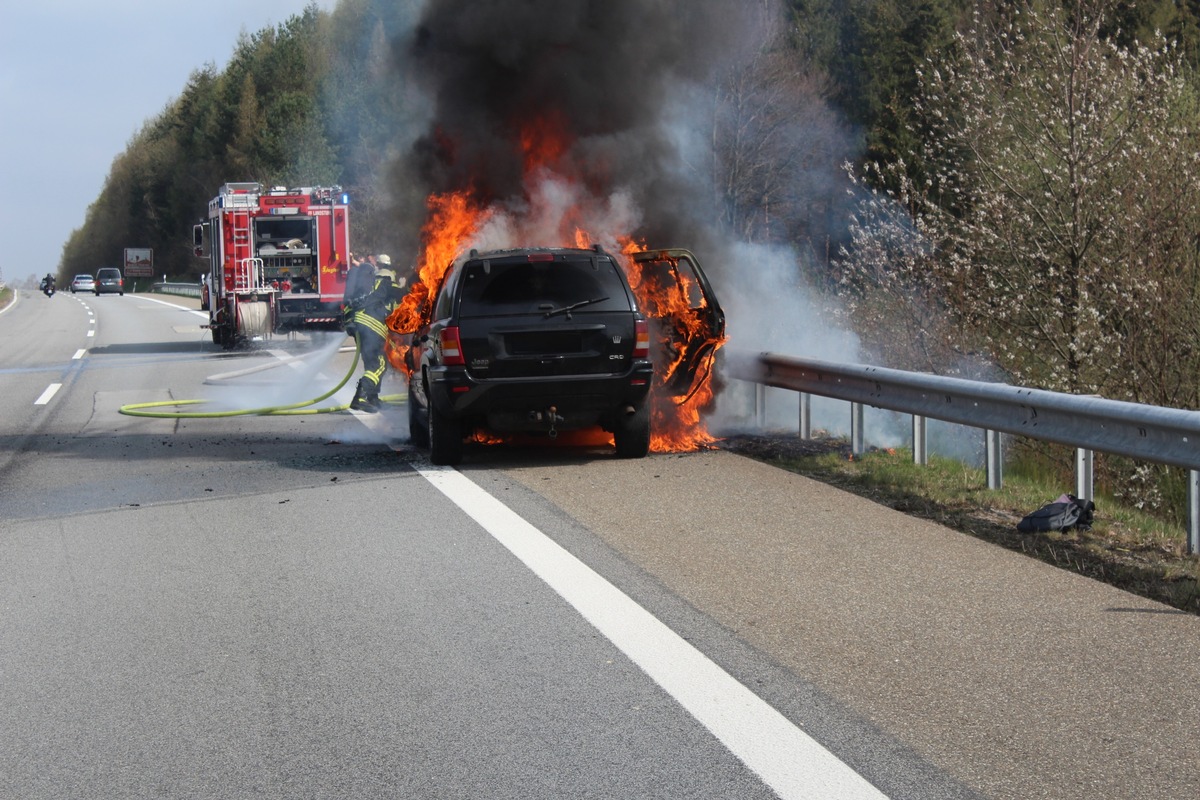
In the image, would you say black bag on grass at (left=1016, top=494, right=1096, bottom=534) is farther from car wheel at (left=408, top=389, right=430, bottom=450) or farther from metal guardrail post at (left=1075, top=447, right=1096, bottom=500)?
car wheel at (left=408, top=389, right=430, bottom=450)

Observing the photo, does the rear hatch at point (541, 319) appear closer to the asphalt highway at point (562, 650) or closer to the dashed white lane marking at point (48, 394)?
the asphalt highway at point (562, 650)

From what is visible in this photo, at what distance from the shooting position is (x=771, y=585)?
645 cm

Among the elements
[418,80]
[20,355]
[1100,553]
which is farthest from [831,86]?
[1100,553]

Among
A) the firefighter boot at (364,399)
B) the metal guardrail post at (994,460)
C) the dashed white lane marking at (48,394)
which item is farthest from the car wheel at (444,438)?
the dashed white lane marking at (48,394)

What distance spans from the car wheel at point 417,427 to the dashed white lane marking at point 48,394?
7381mm

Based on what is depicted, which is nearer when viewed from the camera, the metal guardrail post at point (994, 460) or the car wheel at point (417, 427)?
the metal guardrail post at point (994, 460)

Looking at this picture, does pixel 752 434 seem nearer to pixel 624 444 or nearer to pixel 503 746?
pixel 624 444

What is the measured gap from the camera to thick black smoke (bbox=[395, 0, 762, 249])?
636 inches

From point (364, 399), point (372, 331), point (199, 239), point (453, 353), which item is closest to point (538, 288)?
point (453, 353)

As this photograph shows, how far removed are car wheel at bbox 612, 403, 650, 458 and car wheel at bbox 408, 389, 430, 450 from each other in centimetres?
199

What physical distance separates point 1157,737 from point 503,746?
1991 mm

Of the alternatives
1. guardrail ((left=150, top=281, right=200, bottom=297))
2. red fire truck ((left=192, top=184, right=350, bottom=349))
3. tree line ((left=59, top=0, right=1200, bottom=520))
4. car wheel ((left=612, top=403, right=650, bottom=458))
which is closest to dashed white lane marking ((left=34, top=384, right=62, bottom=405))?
tree line ((left=59, top=0, right=1200, bottom=520))

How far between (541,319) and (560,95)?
6.80 meters

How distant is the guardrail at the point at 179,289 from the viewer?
254 feet
